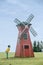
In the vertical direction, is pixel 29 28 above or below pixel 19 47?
above

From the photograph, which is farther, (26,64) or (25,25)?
(25,25)

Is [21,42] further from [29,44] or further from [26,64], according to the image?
[26,64]

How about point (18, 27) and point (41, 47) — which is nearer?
point (18, 27)

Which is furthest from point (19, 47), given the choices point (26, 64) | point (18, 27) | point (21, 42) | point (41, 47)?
point (41, 47)

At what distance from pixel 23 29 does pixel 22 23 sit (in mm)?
1007

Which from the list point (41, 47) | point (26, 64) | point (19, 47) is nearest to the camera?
point (26, 64)

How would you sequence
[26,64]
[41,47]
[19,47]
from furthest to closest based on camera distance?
[41,47] < [19,47] < [26,64]

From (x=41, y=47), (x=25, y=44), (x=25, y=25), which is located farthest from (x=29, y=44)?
(x=41, y=47)

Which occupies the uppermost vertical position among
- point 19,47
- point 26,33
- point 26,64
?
point 26,33

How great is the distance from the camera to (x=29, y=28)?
3616cm

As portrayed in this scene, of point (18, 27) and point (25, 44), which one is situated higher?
point (18, 27)

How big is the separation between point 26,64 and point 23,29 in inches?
468

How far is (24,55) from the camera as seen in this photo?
116ft

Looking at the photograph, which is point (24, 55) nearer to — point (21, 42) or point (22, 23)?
point (21, 42)
